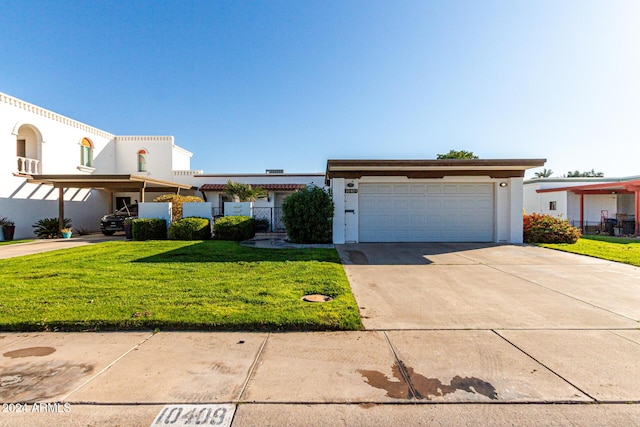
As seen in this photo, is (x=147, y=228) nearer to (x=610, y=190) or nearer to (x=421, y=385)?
(x=421, y=385)

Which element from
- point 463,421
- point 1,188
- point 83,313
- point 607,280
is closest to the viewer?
point 463,421

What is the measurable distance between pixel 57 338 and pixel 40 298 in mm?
1846

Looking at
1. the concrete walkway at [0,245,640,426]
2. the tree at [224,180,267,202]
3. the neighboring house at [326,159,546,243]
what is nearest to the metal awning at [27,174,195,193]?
the tree at [224,180,267,202]

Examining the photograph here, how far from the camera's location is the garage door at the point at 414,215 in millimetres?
13008

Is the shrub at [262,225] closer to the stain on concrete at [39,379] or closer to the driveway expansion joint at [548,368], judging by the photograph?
the stain on concrete at [39,379]

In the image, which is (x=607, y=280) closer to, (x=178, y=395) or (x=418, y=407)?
(x=418, y=407)

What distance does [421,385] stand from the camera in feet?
9.63

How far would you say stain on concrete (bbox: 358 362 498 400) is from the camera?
280cm

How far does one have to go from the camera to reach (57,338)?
3.98 m

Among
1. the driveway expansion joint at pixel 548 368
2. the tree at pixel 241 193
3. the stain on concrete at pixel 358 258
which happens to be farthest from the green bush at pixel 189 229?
the driveway expansion joint at pixel 548 368

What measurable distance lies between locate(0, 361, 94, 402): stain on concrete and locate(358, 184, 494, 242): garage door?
10.6 m

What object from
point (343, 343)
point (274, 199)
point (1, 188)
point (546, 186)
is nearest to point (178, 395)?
point (343, 343)

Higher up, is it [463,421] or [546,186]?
[546,186]

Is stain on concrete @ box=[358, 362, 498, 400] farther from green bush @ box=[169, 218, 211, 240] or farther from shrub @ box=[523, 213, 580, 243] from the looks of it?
shrub @ box=[523, 213, 580, 243]
